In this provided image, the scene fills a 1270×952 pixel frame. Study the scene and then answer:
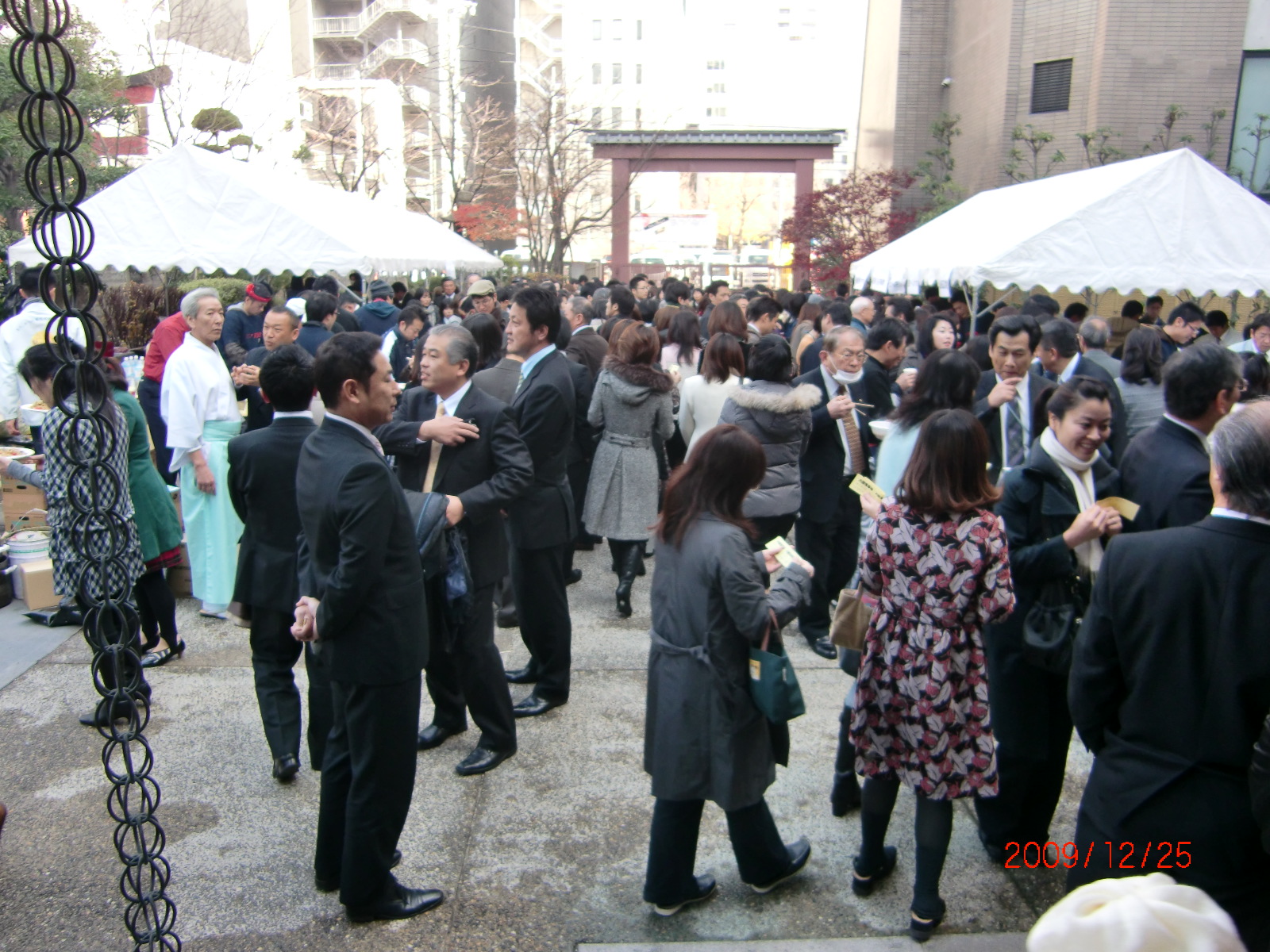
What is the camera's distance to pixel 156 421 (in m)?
7.50

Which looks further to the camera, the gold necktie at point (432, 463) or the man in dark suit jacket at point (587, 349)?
the man in dark suit jacket at point (587, 349)

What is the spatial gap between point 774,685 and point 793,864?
930mm

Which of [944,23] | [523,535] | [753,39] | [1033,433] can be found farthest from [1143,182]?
[753,39]

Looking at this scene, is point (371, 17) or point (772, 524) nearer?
point (772, 524)

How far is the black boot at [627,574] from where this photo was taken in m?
6.30

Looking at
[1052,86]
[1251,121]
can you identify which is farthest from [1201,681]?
[1052,86]

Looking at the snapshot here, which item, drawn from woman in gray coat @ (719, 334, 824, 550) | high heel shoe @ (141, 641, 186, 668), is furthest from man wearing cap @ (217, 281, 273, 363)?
woman in gray coat @ (719, 334, 824, 550)

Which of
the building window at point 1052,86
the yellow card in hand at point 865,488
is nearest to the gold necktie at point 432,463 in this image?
the yellow card in hand at point 865,488

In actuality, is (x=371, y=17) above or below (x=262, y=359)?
above

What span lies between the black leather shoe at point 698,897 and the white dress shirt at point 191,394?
4.00m

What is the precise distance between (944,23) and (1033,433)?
85.0 ft

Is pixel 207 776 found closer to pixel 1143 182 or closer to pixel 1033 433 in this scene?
pixel 1033 433

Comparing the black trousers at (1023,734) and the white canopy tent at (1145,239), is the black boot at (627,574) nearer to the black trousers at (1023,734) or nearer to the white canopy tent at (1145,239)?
the black trousers at (1023,734)

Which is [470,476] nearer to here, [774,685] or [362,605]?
[362,605]
